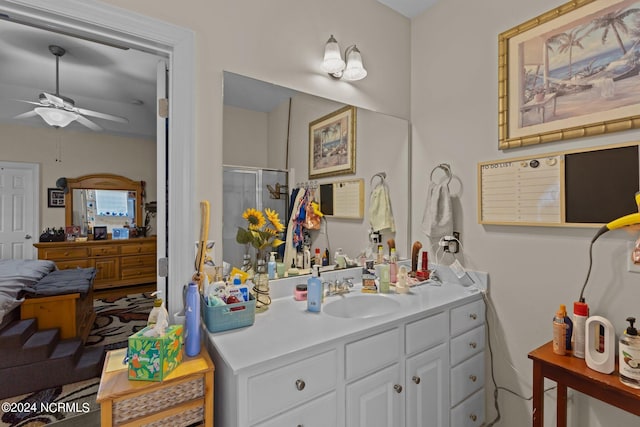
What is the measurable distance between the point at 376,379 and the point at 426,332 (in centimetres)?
35

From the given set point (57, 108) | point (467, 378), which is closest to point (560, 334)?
point (467, 378)

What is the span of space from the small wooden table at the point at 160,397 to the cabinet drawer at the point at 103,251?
4555mm

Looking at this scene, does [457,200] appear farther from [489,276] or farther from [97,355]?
[97,355]

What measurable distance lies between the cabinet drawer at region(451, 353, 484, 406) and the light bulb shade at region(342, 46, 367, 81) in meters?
1.72

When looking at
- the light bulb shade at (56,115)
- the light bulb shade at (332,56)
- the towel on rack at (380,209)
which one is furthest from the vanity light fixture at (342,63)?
the light bulb shade at (56,115)

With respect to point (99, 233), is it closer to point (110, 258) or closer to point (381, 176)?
point (110, 258)

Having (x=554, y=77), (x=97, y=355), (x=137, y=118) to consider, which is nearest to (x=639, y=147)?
(x=554, y=77)

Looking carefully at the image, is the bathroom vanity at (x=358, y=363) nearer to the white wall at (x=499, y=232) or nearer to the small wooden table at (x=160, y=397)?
the small wooden table at (x=160, y=397)

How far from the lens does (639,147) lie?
1196 millimetres

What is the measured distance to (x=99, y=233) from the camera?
4789mm

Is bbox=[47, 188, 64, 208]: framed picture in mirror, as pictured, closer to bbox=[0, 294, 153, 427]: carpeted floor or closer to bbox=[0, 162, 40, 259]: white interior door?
bbox=[0, 162, 40, 259]: white interior door

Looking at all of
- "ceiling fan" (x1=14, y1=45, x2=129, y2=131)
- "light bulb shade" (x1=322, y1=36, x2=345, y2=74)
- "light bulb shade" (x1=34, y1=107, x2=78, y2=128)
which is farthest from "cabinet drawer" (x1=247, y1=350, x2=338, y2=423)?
"light bulb shade" (x1=34, y1=107, x2=78, y2=128)

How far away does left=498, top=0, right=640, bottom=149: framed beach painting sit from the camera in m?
1.24

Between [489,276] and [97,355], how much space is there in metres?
3.18
